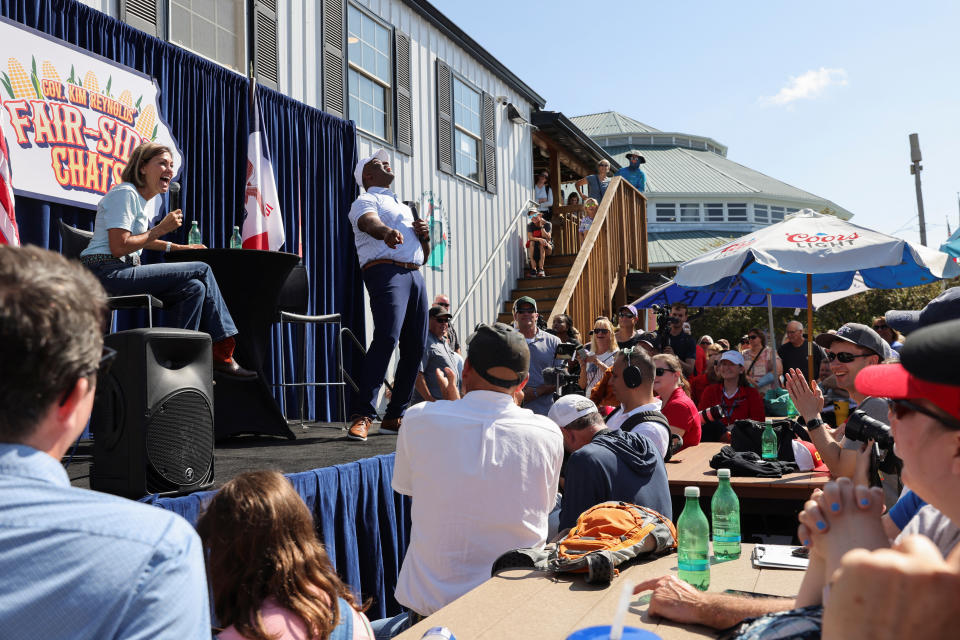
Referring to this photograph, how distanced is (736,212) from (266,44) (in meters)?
36.2

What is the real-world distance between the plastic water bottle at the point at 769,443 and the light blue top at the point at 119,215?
3.81 metres

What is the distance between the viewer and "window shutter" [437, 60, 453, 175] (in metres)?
11.0

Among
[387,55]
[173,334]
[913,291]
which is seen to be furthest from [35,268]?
[913,291]

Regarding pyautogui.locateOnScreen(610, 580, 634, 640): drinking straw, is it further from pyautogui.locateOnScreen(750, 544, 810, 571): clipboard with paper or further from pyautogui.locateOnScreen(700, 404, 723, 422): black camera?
pyautogui.locateOnScreen(700, 404, 723, 422): black camera

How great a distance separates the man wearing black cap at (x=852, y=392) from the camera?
380 centimetres

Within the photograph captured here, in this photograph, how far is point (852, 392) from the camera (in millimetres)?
4602

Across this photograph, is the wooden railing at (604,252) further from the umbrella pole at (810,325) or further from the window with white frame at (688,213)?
the window with white frame at (688,213)

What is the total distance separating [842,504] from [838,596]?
0.64 meters

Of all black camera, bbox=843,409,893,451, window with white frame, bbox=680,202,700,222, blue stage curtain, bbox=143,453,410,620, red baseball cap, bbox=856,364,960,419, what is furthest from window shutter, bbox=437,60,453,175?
window with white frame, bbox=680,202,700,222

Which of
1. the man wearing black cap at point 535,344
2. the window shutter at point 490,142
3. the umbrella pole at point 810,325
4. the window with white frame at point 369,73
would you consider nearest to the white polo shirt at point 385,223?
the man wearing black cap at point 535,344

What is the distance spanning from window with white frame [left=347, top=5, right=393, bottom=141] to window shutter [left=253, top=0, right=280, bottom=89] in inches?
50.8

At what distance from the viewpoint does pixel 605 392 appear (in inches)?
242

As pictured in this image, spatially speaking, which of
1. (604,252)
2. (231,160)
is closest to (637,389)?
(231,160)

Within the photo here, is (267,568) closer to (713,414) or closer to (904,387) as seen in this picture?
(904,387)
